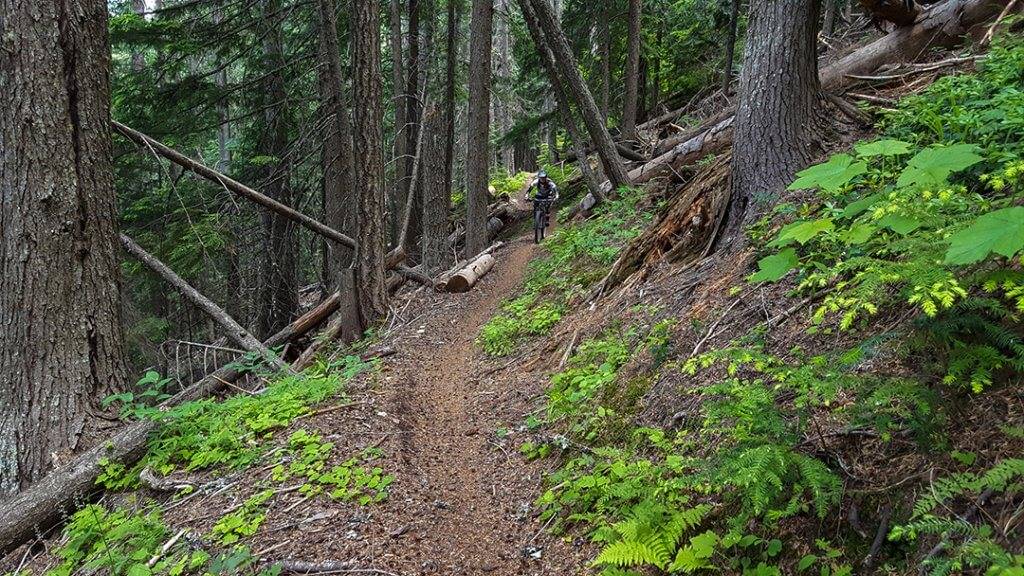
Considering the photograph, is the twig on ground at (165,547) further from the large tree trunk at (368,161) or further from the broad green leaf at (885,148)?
the large tree trunk at (368,161)

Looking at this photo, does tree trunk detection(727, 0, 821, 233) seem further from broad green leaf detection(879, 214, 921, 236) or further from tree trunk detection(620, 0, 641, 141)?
tree trunk detection(620, 0, 641, 141)

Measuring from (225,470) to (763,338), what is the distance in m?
4.59

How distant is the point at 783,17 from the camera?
5586mm

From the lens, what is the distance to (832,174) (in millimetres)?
2602

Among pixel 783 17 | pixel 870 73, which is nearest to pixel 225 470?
pixel 783 17

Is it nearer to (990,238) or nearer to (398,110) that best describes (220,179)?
(398,110)

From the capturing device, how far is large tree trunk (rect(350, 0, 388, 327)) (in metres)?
8.63

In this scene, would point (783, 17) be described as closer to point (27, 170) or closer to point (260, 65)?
point (27, 170)

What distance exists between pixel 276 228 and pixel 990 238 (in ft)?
42.7

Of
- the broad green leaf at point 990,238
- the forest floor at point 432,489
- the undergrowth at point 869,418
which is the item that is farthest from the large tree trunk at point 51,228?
the broad green leaf at point 990,238

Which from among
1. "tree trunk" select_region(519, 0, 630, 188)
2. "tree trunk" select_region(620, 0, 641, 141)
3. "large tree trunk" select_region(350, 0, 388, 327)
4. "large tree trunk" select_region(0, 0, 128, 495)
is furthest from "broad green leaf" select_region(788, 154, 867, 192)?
"tree trunk" select_region(620, 0, 641, 141)

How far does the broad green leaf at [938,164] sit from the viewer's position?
7.66ft

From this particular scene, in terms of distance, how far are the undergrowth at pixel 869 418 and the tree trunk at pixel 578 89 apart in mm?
8985

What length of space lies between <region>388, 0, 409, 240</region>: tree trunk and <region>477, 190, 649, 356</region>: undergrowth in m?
4.40
